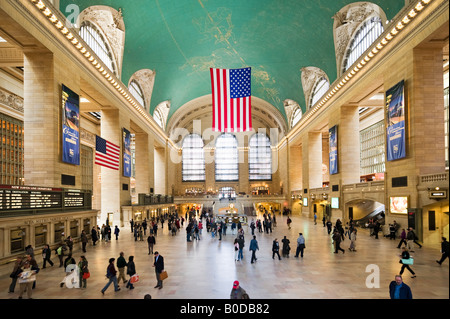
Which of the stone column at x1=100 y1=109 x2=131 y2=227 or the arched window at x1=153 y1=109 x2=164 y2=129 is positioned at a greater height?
the arched window at x1=153 y1=109 x2=164 y2=129

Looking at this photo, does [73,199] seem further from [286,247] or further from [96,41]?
[96,41]

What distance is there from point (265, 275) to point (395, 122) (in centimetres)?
1201

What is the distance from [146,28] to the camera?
80.7 feet

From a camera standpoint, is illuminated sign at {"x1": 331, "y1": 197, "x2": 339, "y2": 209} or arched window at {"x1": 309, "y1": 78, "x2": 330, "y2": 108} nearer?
illuminated sign at {"x1": 331, "y1": 197, "x2": 339, "y2": 209}

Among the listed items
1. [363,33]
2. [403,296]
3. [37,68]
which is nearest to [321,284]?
[403,296]

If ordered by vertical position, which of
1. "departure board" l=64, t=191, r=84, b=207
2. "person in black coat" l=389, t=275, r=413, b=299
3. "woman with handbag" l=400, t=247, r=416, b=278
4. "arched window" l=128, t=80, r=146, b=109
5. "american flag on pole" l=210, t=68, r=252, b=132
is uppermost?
"arched window" l=128, t=80, r=146, b=109

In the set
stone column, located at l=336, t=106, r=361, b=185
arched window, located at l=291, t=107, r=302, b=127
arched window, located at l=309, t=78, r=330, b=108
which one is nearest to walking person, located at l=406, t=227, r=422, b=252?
stone column, located at l=336, t=106, r=361, b=185

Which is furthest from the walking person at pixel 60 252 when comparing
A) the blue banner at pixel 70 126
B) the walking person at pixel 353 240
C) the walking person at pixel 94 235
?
the walking person at pixel 353 240

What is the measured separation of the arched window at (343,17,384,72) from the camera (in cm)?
2061

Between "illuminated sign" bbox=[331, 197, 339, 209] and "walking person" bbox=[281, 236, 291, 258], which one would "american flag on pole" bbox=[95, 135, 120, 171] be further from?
"illuminated sign" bbox=[331, 197, 339, 209]

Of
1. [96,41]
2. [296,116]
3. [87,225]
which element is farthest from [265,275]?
[296,116]

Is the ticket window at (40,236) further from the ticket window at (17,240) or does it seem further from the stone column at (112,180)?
the stone column at (112,180)

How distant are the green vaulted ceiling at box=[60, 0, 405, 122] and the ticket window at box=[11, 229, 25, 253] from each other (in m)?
11.2

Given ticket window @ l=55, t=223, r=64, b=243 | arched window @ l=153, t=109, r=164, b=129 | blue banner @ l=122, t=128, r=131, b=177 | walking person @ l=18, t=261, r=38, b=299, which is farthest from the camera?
arched window @ l=153, t=109, r=164, b=129
